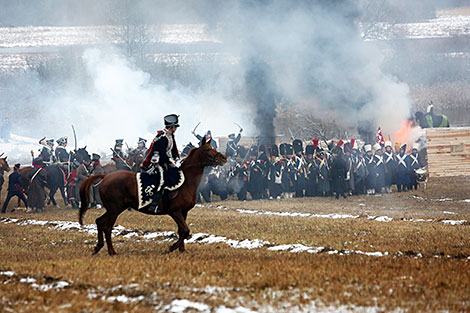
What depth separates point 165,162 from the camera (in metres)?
12.2

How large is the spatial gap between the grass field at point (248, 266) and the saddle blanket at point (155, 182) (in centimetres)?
96

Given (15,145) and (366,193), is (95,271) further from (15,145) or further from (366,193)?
(15,145)

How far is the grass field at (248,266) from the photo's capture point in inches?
291

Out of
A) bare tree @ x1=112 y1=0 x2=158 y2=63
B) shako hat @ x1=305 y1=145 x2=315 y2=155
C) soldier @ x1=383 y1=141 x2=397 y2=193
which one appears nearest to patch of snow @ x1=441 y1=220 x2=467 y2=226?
soldier @ x1=383 y1=141 x2=397 y2=193

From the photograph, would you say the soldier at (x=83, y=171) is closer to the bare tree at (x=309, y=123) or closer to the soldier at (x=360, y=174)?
the soldier at (x=360, y=174)

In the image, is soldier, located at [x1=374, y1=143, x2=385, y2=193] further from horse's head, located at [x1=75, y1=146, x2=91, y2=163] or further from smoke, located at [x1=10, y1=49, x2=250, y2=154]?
smoke, located at [x1=10, y1=49, x2=250, y2=154]

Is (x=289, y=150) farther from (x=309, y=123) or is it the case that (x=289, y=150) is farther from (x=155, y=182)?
(x=155, y=182)

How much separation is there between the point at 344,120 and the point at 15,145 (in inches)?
937

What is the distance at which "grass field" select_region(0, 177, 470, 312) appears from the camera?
7402 mm

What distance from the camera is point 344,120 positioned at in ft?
116

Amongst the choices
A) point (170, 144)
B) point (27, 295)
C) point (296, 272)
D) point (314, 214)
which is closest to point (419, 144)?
point (314, 214)

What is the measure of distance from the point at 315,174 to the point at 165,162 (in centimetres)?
1610

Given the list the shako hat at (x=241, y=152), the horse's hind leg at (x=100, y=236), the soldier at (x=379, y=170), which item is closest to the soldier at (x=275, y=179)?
the shako hat at (x=241, y=152)

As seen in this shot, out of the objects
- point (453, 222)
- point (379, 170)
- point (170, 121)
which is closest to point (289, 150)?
point (379, 170)
